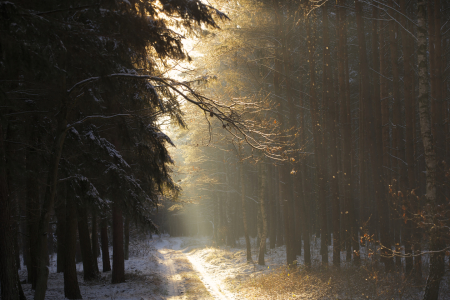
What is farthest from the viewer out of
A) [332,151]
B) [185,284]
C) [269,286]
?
[332,151]

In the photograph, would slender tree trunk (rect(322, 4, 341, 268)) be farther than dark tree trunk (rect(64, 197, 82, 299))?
Yes

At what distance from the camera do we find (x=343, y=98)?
42.7ft

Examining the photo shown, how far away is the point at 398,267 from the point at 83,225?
13458mm

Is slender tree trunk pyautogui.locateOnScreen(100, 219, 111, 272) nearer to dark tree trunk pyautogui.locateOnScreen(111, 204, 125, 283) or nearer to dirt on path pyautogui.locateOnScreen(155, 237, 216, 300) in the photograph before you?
dark tree trunk pyautogui.locateOnScreen(111, 204, 125, 283)

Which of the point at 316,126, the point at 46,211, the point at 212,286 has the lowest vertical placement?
the point at 212,286

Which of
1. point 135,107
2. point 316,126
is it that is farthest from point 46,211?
point 316,126

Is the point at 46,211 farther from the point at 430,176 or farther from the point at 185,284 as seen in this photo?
the point at 430,176

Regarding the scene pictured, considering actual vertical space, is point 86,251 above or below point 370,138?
below

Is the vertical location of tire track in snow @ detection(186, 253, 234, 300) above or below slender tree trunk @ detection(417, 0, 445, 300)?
below

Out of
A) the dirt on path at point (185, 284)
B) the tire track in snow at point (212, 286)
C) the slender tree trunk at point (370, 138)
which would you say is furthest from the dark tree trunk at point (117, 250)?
the slender tree trunk at point (370, 138)

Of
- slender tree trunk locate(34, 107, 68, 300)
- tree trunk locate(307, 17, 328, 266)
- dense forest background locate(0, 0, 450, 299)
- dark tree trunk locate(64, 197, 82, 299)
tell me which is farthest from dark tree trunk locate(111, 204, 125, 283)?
tree trunk locate(307, 17, 328, 266)

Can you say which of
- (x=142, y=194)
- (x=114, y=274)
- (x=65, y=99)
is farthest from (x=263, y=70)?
(x=114, y=274)

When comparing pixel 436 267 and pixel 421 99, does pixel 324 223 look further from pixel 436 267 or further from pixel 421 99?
pixel 421 99

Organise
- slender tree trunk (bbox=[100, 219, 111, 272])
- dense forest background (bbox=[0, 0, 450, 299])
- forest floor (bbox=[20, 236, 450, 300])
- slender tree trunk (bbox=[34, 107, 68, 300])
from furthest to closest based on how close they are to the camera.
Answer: slender tree trunk (bbox=[100, 219, 111, 272]) → forest floor (bbox=[20, 236, 450, 300]) → slender tree trunk (bbox=[34, 107, 68, 300]) → dense forest background (bbox=[0, 0, 450, 299])
